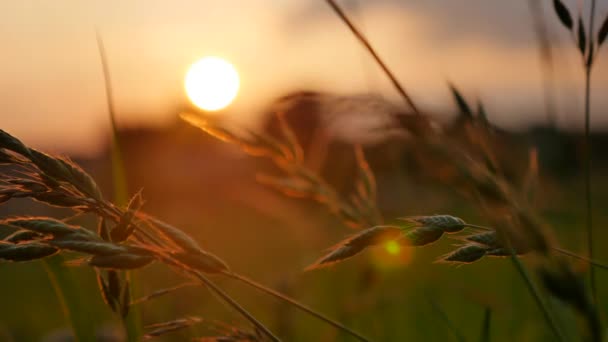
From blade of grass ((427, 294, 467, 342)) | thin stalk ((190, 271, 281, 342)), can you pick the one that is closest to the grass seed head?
thin stalk ((190, 271, 281, 342))

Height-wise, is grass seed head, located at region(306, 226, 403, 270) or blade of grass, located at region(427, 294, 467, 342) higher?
grass seed head, located at region(306, 226, 403, 270)

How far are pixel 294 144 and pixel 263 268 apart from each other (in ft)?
18.0

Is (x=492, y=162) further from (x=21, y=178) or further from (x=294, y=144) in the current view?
(x=21, y=178)

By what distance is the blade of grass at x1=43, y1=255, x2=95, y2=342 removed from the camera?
1.28 m

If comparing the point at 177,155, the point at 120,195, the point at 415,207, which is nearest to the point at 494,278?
the point at 415,207

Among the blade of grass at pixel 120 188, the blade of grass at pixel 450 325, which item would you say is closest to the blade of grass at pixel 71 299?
the blade of grass at pixel 120 188

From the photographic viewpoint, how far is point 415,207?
9.62ft

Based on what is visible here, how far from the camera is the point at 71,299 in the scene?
1292 mm

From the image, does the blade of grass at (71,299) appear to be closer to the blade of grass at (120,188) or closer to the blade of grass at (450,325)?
the blade of grass at (120,188)

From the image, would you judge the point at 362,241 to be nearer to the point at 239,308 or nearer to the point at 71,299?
the point at 239,308

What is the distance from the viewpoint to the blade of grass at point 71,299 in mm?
1276

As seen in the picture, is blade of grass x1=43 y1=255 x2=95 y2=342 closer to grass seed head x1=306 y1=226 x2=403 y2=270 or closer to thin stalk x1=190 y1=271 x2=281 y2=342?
thin stalk x1=190 y1=271 x2=281 y2=342

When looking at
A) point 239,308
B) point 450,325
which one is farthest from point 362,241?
point 450,325

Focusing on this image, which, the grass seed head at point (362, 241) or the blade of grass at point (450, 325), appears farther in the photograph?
the blade of grass at point (450, 325)
